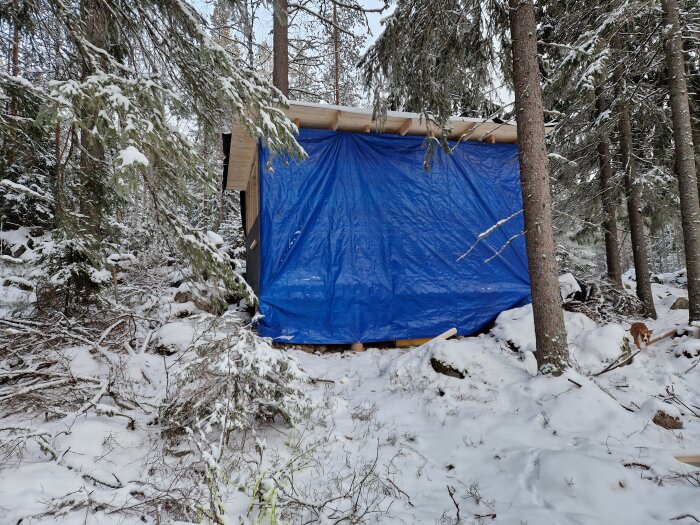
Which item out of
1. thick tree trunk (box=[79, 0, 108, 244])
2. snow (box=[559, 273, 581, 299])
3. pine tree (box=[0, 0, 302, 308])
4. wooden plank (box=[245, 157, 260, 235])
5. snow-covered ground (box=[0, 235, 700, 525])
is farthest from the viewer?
snow (box=[559, 273, 581, 299])

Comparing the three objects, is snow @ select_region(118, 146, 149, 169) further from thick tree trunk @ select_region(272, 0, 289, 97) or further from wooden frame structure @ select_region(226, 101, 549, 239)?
thick tree trunk @ select_region(272, 0, 289, 97)

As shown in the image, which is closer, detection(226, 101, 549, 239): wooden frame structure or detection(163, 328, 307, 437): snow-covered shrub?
detection(163, 328, 307, 437): snow-covered shrub

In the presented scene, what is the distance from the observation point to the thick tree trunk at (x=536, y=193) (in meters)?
3.88

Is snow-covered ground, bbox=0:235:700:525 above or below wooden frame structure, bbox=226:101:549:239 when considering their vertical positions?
below

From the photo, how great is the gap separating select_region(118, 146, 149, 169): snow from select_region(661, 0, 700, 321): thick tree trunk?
676 cm

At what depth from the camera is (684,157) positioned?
5.40 m

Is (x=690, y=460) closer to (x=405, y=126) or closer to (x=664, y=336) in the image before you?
(x=664, y=336)

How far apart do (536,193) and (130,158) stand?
3690 mm

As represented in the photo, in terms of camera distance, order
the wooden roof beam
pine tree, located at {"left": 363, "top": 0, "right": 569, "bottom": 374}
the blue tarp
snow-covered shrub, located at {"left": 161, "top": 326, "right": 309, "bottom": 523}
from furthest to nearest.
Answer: the wooden roof beam, the blue tarp, pine tree, located at {"left": 363, "top": 0, "right": 569, "bottom": 374}, snow-covered shrub, located at {"left": 161, "top": 326, "right": 309, "bottom": 523}

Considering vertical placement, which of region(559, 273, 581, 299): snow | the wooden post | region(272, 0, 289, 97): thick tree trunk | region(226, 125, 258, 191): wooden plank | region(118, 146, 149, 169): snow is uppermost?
region(272, 0, 289, 97): thick tree trunk

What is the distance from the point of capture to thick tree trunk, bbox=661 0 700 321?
5371mm

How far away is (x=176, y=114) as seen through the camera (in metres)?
3.09

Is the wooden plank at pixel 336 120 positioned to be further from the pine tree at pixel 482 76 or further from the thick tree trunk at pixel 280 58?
A: the thick tree trunk at pixel 280 58

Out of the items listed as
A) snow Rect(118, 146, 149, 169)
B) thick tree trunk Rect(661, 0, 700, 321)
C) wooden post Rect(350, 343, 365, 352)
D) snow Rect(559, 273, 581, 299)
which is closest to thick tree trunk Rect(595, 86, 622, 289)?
snow Rect(559, 273, 581, 299)
